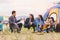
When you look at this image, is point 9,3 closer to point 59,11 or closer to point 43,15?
point 43,15

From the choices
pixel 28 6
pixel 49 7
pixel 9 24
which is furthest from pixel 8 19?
pixel 49 7

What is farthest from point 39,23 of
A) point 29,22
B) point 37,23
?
point 29,22

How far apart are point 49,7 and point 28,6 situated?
4.03 feet

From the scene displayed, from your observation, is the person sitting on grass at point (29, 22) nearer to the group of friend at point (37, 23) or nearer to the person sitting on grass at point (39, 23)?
the group of friend at point (37, 23)

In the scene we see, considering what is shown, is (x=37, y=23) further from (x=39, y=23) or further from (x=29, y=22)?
(x=29, y=22)

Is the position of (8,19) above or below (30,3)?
below

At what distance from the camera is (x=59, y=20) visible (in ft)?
41.6

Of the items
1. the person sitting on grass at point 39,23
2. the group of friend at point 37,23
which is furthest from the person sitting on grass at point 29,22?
the person sitting on grass at point 39,23

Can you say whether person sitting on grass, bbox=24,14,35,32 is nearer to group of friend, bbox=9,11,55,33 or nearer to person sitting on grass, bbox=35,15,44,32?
group of friend, bbox=9,11,55,33

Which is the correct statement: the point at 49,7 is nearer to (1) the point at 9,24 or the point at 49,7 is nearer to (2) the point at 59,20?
(2) the point at 59,20

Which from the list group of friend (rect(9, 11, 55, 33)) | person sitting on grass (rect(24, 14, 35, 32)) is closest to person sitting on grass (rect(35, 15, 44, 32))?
group of friend (rect(9, 11, 55, 33))

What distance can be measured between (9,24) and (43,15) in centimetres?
203

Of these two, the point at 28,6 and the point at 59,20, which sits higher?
the point at 28,6

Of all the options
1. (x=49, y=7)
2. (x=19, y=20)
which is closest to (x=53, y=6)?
(x=49, y=7)
